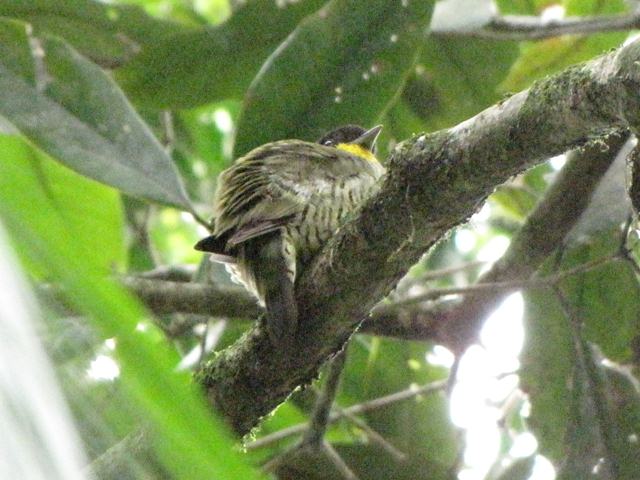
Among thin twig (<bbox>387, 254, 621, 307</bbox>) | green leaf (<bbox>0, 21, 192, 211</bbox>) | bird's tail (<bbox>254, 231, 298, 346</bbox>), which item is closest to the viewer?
bird's tail (<bbox>254, 231, 298, 346</bbox>)

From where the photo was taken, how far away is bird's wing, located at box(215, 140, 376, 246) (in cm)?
312

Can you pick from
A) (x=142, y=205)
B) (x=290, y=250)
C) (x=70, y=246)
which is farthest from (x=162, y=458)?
(x=142, y=205)

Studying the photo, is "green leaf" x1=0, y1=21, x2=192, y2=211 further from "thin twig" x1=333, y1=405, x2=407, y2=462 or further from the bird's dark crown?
"thin twig" x1=333, y1=405, x2=407, y2=462

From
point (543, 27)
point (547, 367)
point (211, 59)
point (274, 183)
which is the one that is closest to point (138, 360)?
point (274, 183)

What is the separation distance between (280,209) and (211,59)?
1150mm

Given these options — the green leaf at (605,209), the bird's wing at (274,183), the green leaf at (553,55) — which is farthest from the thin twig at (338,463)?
the green leaf at (553,55)

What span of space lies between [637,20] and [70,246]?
3.88 m

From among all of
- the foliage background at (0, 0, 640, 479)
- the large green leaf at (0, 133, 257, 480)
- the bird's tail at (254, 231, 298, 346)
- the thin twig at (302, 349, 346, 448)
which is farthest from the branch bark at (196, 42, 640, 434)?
the large green leaf at (0, 133, 257, 480)

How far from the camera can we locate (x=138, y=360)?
43 centimetres

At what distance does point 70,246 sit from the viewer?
0.44m

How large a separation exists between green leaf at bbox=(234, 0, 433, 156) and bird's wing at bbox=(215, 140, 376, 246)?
0.20 meters

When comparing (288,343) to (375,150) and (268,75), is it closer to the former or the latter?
(268,75)

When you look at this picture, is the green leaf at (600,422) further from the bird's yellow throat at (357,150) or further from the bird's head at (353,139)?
the bird's head at (353,139)

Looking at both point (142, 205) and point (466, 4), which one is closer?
point (466, 4)
